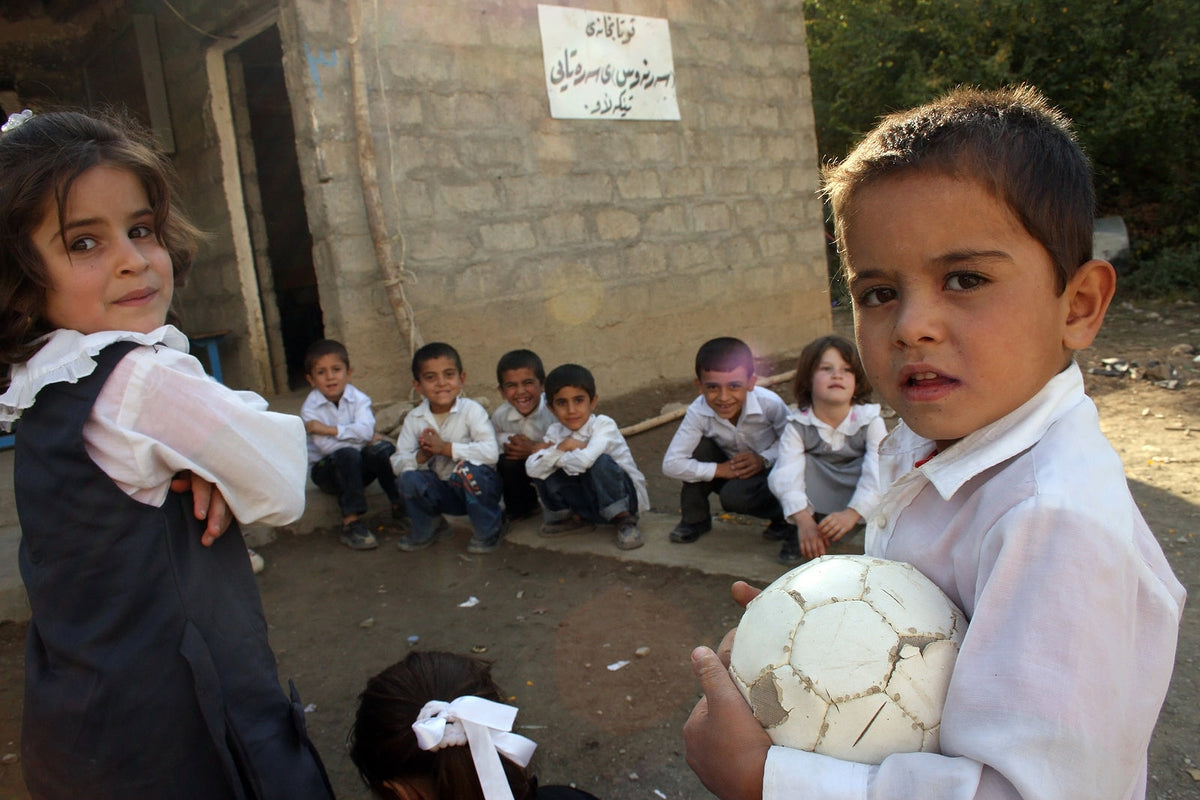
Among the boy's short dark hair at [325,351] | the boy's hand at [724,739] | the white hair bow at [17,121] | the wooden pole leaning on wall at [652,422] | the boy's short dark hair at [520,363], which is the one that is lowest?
the wooden pole leaning on wall at [652,422]

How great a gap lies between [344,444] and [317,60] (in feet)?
7.30

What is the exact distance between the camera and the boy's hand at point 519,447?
4469 mm

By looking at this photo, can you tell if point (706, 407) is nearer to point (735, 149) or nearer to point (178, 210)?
point (178, 210)

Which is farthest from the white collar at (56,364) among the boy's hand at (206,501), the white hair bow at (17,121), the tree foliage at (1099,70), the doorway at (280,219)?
the tree foliage at (1099,70)

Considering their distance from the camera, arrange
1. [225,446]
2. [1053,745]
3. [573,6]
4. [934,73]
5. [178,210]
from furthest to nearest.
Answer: [934,73] < [573,6] < [178,210] < [225,446] < [1053,745]

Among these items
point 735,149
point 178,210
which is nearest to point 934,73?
point 735,149

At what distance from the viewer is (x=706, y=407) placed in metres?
4.10

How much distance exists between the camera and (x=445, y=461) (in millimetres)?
4480

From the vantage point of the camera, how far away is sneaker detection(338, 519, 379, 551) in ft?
14.2

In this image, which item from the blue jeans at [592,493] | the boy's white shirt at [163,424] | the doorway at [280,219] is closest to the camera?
the boy's white shirt at [163,424]

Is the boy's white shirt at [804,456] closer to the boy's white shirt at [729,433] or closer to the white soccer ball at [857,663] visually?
the boy's white shirt at [729,433]

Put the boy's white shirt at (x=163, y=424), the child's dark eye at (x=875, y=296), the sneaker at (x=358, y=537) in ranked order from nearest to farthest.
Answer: the child's dark eye at (x=875, y=296) → the boy's white shirt at (x=163, y=424) → the sneaker at (x=358, y=537)

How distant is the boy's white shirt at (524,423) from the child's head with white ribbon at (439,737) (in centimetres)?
287

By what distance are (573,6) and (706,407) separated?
139 inches
